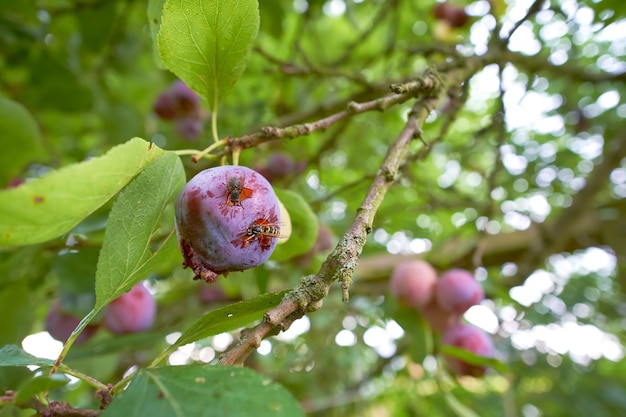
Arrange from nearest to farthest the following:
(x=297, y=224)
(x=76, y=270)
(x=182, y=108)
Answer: (x=297, y=224), (x=76, y=270), (x=182, y=108)

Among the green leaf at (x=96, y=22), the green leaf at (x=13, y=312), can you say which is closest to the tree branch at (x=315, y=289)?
the green leaf at (x=13, y=312)

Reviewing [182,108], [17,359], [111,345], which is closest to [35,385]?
[17,359]

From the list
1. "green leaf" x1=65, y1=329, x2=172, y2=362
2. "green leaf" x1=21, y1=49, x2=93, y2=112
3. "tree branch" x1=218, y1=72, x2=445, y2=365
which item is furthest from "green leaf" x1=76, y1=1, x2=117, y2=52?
"tree branch" x1=218, y1=72, x2=445, y2=365

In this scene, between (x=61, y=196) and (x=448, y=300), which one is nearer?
(x=61, y=196)

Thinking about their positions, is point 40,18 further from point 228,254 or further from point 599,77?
point 599,77

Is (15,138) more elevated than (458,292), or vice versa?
(15,138)

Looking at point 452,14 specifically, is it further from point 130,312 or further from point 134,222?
point 134,222
